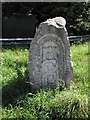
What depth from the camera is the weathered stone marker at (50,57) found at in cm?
793

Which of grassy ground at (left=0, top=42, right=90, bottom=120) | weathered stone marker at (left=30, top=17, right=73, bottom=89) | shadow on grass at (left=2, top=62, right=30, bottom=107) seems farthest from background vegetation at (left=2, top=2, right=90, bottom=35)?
weathered stone marker at (left=30, top=17, right=73, bottom=89)

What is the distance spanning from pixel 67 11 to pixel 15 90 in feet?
20.4

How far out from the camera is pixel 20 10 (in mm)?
14602

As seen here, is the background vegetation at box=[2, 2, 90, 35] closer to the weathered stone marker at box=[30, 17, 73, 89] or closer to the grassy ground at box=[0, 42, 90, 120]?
the grassy ground at box=[0, 42, 90, 120]

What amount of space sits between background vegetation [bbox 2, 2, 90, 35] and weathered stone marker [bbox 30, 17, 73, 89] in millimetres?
5622

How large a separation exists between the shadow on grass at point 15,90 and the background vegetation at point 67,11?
5480 mm

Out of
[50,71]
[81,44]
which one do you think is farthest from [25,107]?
[81,44]

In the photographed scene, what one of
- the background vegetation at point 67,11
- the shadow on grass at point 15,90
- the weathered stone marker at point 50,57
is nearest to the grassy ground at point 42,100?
the shadow on grass at point 15,90

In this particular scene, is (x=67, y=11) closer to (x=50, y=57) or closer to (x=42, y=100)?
(x=50, y=57)

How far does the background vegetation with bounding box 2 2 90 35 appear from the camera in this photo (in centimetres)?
1373

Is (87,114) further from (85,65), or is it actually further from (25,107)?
(85,65)

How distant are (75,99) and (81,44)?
5547mm

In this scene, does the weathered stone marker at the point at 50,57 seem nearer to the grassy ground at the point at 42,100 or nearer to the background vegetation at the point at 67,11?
the grassy ground at the point at 42,100

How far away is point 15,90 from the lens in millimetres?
8086
